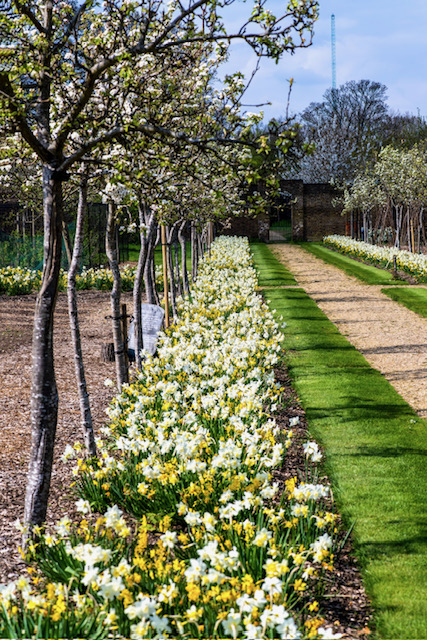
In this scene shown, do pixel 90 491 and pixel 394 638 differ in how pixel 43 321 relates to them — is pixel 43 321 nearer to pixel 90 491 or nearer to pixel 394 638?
pixel 90 491

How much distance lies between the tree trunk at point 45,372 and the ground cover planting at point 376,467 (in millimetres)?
2115

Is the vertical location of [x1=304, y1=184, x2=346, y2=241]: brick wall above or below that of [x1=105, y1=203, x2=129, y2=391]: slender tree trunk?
above

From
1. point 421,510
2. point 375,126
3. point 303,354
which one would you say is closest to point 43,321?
point 421,510

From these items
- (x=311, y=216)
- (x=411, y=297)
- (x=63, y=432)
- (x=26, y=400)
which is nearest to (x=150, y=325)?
(x=26, y=400)

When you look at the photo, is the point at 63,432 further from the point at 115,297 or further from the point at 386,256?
the point at 386,256

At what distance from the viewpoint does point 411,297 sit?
1662 cm

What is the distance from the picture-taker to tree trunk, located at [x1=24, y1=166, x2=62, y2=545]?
14.1 feet

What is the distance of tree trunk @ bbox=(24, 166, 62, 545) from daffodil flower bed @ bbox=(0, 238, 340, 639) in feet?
0.65

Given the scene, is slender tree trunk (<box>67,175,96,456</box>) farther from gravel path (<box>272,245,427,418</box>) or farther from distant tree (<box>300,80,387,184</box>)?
distant tree (<box>300,80,387,184</box>)

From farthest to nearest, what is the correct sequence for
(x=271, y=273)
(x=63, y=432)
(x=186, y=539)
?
(x=271, y=273)
(x=63, y=432)
(x=186, y=539)

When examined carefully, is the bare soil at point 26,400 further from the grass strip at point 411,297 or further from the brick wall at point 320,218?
the brick wall at point 320,218

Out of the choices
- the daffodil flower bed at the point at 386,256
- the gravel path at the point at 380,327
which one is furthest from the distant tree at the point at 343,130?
the gravel path at the point at 380,327

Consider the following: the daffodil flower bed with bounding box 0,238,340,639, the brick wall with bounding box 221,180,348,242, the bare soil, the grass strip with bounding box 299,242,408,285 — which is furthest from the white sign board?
the brick wall with bounding box 221,180,348,242

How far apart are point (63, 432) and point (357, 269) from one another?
18732mm
